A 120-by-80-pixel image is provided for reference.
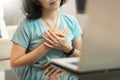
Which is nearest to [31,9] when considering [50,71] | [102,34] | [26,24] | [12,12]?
[26,24]

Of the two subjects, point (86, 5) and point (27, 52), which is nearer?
point (86, 5)

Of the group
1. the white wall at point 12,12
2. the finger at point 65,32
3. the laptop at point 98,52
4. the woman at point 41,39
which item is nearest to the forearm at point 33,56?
the woman at point 41,39

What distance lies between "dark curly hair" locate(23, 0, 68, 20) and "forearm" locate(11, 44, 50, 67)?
0.19m

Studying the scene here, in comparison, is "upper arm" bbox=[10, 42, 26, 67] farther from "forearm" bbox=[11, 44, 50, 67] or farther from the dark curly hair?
the dark curly hair

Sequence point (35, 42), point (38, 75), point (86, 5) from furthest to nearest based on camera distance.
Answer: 1. point (35, 42)
2. point (38, 75)
3. point (86, 5)

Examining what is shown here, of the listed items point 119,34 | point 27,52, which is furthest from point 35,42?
point 119,34

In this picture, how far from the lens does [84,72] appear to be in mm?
440

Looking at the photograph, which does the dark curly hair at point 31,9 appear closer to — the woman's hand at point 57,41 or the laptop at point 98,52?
the woman's hand at point 57,41

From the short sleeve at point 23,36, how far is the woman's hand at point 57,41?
0.29 ft

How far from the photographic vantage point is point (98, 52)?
1.48 ft

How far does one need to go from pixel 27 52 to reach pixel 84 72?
Result: 2.39ft

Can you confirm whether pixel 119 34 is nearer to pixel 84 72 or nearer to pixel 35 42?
pixel 84 72

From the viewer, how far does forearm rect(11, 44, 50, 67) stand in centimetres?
103

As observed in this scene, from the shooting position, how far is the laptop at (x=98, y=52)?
0.42m
